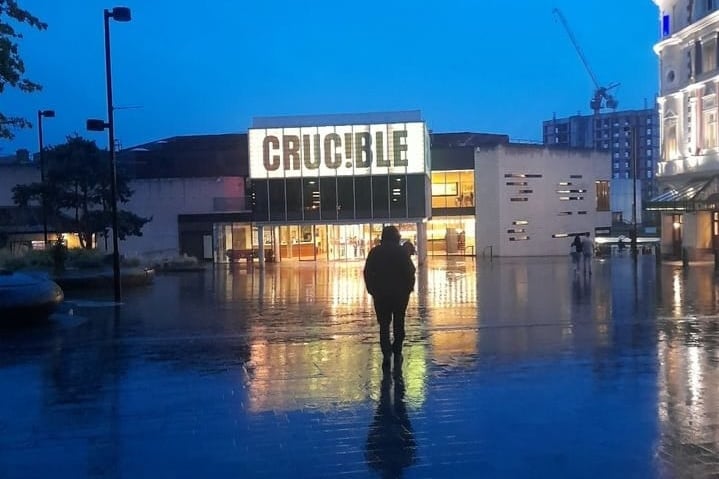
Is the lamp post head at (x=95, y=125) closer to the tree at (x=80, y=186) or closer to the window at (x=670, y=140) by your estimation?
the tree at (x=80, y=186)

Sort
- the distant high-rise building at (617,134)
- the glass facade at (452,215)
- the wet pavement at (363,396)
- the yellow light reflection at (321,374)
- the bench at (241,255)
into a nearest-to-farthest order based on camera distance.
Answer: the wet pavement at (363,396) → the yellow light reflection at (321,374) → the bench at (241,255) → the glass facade at (452,215) → the distant high-rise building at (617,134)

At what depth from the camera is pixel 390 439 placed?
635 centimetres

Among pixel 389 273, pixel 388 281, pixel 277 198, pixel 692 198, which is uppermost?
pixel 277 198

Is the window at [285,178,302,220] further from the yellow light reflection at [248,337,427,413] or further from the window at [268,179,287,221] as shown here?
the yellow light reflection at [248,337,427,413]

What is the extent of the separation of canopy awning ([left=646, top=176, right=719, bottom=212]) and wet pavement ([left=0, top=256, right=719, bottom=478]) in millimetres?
19720

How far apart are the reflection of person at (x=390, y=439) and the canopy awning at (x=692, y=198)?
Result: 29676mm

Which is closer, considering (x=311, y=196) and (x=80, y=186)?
(x=80, y=186)

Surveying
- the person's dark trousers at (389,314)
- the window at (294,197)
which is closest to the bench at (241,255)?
the window at (294,197)

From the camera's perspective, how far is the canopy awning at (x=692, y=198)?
33.6 metres

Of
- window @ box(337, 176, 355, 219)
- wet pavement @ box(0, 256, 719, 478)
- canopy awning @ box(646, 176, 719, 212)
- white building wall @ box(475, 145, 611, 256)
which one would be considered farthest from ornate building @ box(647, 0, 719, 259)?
wet pavement @ box(0, 256, 719, 478)

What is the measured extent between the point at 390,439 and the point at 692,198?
31.7m

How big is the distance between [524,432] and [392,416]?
49.9 inches

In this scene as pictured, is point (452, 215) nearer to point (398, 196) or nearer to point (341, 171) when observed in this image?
point (398, 196)

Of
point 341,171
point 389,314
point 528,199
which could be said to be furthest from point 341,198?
point 389,314
